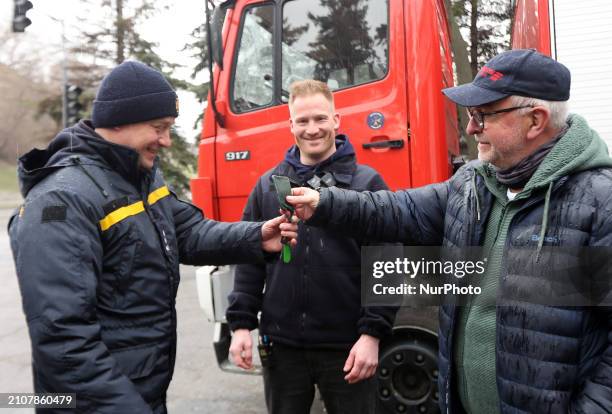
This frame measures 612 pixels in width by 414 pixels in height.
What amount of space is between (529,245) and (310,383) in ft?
4.05

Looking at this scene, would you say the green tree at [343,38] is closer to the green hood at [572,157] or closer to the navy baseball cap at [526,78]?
the navy baseball cap at [526,78]

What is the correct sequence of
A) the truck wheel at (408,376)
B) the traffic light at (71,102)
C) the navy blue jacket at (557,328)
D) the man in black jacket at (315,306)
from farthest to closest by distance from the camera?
the traffic light at (71,102) → the truck wheel at (408,376) → the man in black jacket at (315,306) → the navy blue jacket at (557,328)

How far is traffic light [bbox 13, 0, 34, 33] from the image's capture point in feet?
25.0

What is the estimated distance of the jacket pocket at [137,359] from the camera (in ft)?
5.37

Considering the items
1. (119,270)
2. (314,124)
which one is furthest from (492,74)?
(119,270)

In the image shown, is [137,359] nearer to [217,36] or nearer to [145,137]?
[145,137]

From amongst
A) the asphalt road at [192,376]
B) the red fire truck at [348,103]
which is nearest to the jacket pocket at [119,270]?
the red fire truck at [348,103]

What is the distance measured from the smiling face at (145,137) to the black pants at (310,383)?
3.39 feet

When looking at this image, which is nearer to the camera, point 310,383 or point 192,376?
point 310,383

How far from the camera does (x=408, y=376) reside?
10.3 feet

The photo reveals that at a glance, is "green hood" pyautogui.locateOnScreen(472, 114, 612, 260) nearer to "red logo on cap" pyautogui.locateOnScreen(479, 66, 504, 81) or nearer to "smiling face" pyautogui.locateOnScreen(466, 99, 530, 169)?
"smiling face" pyautogui.locateOnScreen(466, 99, 530, 169)

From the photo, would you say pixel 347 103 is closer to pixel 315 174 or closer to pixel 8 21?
pixel 315 174

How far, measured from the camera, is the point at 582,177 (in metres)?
1.50

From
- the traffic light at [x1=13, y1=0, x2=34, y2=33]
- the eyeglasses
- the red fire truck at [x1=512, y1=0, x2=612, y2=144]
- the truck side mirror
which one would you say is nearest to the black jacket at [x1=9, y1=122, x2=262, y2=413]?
the eyeglasses
